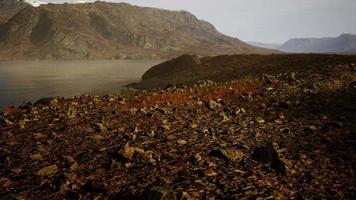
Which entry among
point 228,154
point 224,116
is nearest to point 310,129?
point 224,116

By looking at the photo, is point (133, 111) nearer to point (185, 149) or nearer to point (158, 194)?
point (185, 149)

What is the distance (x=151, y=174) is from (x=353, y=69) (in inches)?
739

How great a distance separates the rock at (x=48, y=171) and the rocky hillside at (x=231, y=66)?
20.9 meters

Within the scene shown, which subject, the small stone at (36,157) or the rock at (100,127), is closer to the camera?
the small stone at (36,157)

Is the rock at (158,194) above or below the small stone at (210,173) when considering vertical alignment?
above

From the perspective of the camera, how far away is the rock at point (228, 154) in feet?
26.2

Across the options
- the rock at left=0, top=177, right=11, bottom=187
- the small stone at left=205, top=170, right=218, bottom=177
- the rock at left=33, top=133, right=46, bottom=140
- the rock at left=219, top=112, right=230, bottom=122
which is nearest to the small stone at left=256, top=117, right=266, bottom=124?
the rock at left=219, top=112, right=230, bottom=122

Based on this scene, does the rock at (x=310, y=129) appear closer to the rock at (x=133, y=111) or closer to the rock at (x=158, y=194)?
the rock at (x=158, y=194)

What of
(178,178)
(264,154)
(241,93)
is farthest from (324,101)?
(178,178)

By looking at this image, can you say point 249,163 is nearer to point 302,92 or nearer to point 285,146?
point 285,146

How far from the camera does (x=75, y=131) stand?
10.9 metres

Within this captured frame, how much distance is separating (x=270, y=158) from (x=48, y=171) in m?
5.03

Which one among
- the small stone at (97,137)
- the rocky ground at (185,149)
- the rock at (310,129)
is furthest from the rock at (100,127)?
the rock at (310,129)

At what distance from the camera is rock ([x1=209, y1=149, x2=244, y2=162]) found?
799 cm
